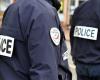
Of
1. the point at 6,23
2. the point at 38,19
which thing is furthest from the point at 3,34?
the point at 38,19

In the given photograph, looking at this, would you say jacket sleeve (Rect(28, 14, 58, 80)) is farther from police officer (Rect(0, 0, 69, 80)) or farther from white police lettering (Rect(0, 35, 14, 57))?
white police lettering (Rect(0, 35, 14, 57))

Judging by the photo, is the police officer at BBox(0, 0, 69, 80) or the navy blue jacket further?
the navy blue jacket

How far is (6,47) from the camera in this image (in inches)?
96.3

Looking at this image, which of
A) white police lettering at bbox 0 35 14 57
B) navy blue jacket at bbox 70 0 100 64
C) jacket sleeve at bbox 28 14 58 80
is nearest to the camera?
jacket sleeve at bbox 28 14 58 80

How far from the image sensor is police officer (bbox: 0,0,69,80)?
2.28m

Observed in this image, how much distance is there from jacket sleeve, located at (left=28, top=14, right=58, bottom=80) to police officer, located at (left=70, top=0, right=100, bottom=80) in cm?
159

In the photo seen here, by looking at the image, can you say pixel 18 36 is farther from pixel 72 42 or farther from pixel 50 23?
pixel 72 42

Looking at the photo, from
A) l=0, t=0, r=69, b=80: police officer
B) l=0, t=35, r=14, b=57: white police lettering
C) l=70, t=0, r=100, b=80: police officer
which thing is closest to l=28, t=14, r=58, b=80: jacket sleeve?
l=0, t=0, r=69, b=80: police officer

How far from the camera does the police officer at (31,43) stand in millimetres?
2283

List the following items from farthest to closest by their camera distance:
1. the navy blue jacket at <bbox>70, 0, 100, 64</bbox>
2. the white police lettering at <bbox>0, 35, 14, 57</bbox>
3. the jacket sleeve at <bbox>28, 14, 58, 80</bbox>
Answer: the navy blue jacket at <bbox>70, 0, 100, 64</bbox> → the white police lettering at <bbox>0, 35, 14, 57</bbox> → the jacket sleeve at <bbox>28, 14, 58, 80</bbox>

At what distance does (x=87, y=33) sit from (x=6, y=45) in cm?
168

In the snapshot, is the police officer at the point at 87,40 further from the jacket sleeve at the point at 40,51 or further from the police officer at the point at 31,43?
the jacket sleeve at the point at 40,51

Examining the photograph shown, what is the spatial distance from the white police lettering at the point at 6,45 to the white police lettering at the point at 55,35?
26cm

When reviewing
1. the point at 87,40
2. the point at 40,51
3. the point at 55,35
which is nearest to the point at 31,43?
the point at 40,51
